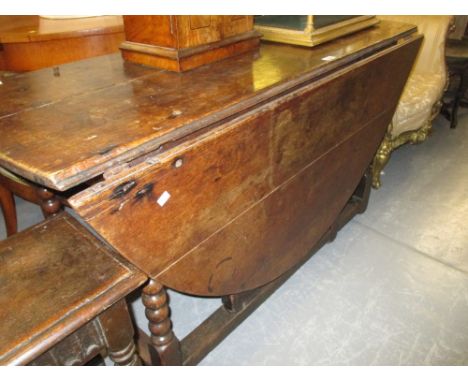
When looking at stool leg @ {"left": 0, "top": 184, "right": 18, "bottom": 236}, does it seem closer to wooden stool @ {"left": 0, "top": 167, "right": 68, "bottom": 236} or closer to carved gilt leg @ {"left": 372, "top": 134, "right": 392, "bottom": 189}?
wooden stool @ {"left": 0, "top": 167, "right": 68, "bottom": 236}

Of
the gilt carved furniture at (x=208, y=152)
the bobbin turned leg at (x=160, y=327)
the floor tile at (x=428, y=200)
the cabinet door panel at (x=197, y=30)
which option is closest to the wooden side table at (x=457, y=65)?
the floor tile at (x=428, y=200)

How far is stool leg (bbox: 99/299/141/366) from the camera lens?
0.89 m

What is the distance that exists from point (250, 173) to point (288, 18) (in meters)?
0.74

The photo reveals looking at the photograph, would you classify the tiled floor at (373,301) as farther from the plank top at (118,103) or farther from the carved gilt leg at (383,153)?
the plank top at (118,103)

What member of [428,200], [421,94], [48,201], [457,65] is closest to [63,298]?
[48,201]

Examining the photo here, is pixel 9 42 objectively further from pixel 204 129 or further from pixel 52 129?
pixel 204 129

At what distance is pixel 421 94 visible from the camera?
7.29ft

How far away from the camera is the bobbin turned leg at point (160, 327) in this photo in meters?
1.04

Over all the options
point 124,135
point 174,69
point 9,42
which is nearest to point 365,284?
point 174,69

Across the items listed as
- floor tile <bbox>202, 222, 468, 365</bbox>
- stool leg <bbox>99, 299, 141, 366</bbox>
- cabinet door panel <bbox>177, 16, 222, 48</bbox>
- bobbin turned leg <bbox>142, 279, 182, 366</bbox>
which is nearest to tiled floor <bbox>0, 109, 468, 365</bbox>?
floor tile <bbox>202, 222, 468, 365</bbox>

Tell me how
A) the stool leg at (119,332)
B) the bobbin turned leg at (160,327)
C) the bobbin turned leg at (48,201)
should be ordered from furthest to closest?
the bobbin turned leg at (48,201), the bobbin turned leg at (160,327), the stool leg at (119,332)

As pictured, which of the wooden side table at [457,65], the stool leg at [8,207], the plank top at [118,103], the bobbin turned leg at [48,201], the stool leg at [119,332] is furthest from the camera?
the wooden side table at [457,65]

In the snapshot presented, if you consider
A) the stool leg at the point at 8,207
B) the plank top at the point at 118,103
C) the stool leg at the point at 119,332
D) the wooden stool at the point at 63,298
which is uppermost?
the plank top at the point at 118,103

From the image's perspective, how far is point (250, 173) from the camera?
103 centimetres
